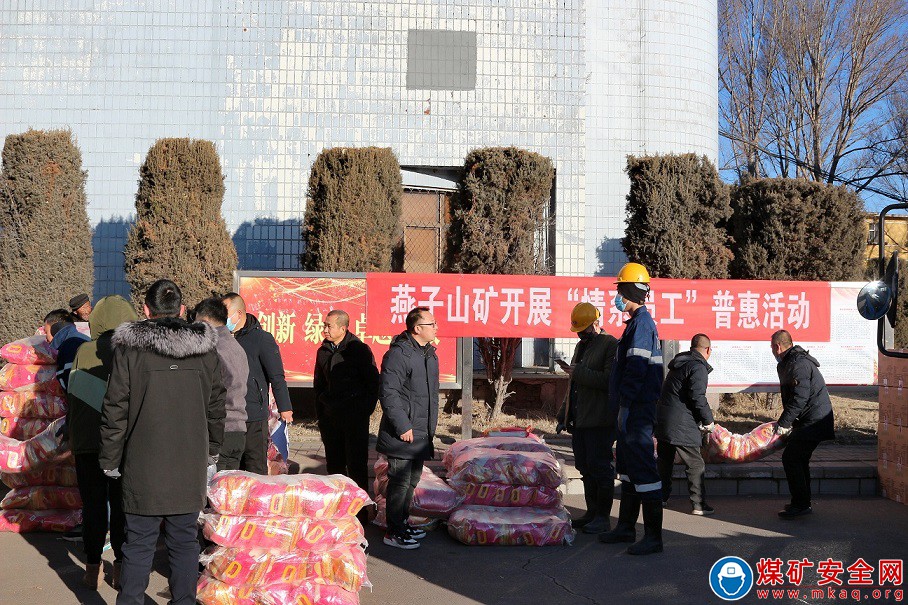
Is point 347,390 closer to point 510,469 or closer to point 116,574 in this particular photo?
point 510,469

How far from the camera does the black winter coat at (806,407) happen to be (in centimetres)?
863

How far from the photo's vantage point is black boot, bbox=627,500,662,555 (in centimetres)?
690

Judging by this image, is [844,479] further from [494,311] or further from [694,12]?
[694,12]

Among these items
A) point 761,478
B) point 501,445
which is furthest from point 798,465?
point 501,445

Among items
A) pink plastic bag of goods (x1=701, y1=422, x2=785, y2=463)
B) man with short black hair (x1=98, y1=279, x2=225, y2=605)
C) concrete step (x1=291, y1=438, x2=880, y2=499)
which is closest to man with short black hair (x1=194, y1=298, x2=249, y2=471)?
man with short black hair (x1=98, y1=279, x2=225, y2=605)

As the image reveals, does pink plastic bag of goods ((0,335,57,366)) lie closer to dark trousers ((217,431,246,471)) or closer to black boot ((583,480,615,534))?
dark trousers ((217,431,246,471))

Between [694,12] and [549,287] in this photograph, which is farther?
[694,12]

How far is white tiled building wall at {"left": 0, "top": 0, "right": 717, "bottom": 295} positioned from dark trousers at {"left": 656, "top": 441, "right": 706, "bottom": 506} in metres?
6.36

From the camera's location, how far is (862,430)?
11938mm

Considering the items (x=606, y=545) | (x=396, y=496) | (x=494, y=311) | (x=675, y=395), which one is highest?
(x=494, y=311)

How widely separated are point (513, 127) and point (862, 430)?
7.25 m

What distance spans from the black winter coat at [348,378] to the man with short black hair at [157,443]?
2493mm

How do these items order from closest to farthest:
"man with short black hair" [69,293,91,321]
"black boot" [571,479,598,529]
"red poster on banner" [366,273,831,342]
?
"black boot" [571,479,598,529] < "man with short black hair" [69,293,91,321] < "red poster on banner" [366,273,831,342]

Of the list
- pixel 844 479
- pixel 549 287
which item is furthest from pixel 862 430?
pixel 549 287
